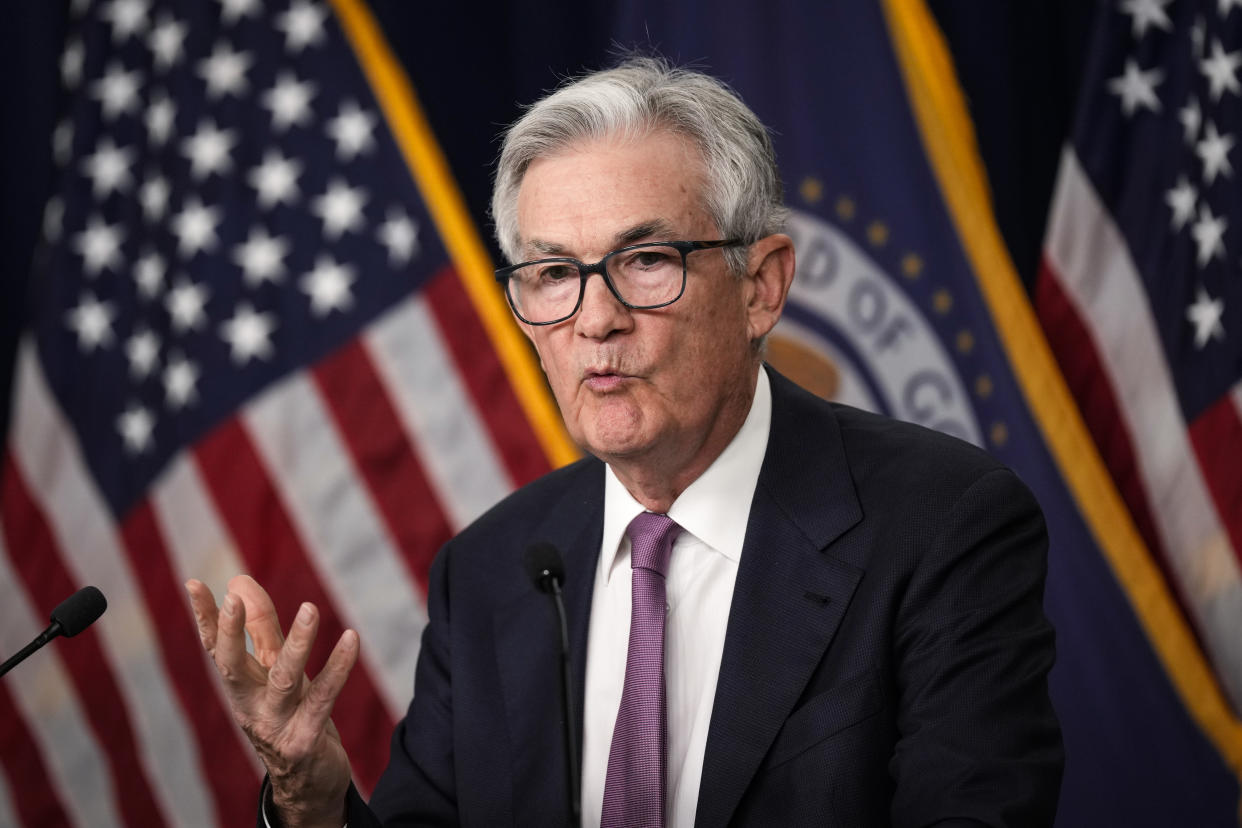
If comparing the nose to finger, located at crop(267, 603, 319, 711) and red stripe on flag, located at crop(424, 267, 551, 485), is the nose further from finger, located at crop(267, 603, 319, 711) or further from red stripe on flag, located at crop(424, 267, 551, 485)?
red stripe on flag, located at crop(424, 267, 551, 485)

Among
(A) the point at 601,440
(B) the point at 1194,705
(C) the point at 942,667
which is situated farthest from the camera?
(B) the point at 1194,705

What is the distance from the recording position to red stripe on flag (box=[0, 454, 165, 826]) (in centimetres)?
304

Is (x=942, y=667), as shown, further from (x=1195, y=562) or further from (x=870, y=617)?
(x=1195, y=562)

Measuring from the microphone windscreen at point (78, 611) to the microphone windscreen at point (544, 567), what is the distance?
47cm

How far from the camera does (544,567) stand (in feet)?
4.20

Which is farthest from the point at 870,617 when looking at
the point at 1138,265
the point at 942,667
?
the point at 1138,265

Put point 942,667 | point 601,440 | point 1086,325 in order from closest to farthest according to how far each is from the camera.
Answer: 1. point 942,667
2. point 601,440
3. point 1086,325

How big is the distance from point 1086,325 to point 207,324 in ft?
7.45

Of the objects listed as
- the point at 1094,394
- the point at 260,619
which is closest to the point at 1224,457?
the point at 1094,394

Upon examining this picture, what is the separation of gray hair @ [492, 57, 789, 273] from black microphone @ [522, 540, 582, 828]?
1.95ft

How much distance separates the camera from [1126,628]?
2939 millimetres

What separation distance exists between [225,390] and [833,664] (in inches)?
81.0

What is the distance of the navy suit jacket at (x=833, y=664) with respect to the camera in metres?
1.44

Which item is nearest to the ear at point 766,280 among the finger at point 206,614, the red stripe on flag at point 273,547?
the finger at point 206,614
